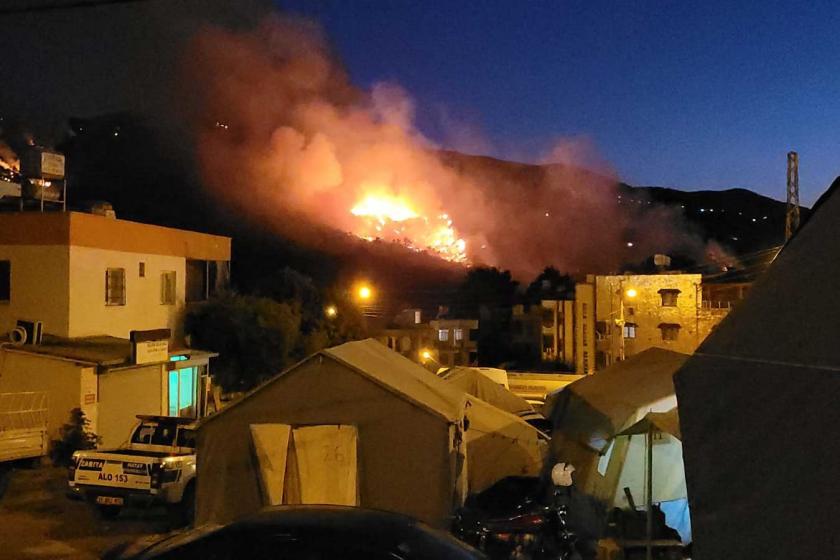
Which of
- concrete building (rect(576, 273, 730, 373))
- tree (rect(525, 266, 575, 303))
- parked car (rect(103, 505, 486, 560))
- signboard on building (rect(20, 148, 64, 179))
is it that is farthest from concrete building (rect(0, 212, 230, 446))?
tree (rect(525, 266, 575, 303))

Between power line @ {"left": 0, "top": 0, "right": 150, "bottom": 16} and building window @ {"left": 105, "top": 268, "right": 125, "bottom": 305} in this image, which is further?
building window @ {"left": 105, "top": 268, "right": 125, "bottom": 305}

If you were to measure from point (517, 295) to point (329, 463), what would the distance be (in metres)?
53.9

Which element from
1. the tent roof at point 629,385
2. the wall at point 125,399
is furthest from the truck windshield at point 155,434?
the tent roof at point 629,385

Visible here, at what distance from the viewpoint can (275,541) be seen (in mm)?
4484

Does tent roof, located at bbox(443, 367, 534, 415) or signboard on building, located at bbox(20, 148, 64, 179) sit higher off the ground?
signboard on building, located at bbox(20, 148, 64, 179)

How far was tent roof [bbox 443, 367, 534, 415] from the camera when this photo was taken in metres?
16.0

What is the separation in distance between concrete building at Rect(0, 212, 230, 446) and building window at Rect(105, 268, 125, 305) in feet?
0.09

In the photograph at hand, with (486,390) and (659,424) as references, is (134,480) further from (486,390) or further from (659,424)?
(486,390)

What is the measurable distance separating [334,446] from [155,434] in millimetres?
5202

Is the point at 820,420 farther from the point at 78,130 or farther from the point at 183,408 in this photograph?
the point at 78,130

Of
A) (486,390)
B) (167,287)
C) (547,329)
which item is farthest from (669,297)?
(486,390)

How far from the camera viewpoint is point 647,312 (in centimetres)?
4659

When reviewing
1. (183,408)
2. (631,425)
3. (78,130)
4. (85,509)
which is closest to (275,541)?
(631,425)

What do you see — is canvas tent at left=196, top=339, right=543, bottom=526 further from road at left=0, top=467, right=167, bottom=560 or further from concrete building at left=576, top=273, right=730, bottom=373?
concrete building at left=576, top=273, right=730, bottom=373
